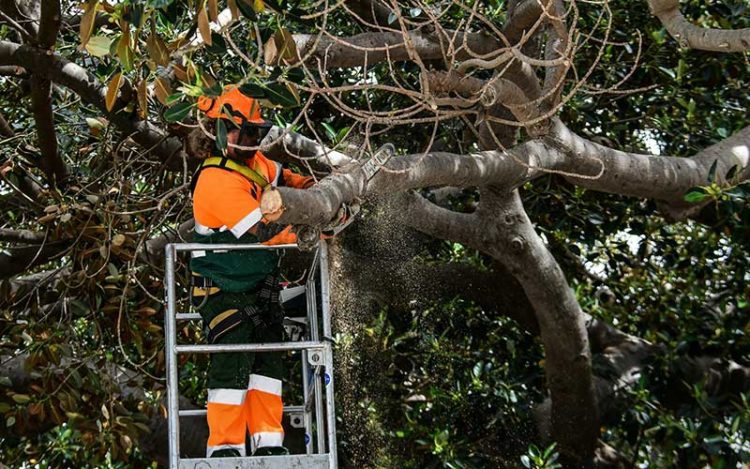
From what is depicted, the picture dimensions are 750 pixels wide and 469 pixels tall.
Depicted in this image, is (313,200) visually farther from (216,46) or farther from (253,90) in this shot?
(216,46)

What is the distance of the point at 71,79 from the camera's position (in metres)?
6.67

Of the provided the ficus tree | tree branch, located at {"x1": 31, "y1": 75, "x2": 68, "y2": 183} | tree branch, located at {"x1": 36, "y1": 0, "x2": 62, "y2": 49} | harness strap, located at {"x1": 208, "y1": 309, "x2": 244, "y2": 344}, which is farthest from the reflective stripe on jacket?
tree branch, located at {"x1": 31, "y1": 75, "x2": 68, "y2": 183}

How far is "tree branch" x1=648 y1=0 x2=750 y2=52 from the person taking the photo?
207 inches

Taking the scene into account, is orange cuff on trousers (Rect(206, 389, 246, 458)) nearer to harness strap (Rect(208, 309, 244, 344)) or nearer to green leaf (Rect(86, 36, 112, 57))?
harness strap (Rect(208, 309, 244, 344))

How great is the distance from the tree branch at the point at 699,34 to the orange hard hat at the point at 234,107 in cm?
181

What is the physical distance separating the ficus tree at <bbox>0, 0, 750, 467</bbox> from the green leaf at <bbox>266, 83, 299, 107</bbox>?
17 cm

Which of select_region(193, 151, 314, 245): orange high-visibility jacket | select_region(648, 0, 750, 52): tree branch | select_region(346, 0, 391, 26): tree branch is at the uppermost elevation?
select_region(346, 0, 391, 26): tree branch

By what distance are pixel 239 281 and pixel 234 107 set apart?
807mm

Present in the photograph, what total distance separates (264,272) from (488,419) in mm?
3193

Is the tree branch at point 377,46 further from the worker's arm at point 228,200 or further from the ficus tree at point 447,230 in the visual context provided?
the worker's arm at point 228,200

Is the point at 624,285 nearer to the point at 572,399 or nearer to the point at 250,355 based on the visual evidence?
the point at 572,399

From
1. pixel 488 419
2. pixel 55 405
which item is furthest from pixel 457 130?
pixel 55 405

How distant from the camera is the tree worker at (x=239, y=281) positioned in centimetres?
537

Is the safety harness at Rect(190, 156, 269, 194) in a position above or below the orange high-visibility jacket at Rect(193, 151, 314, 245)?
above
